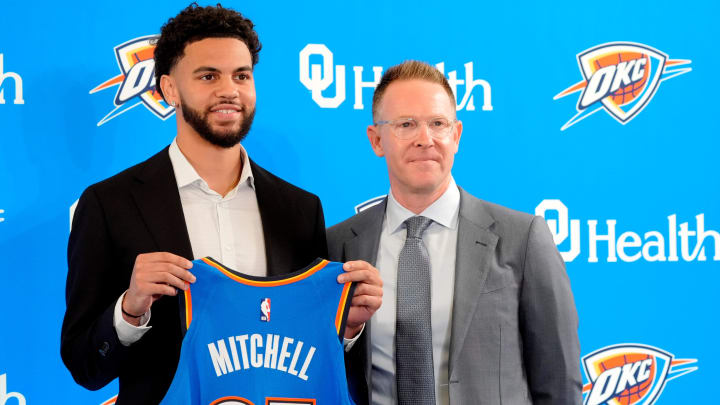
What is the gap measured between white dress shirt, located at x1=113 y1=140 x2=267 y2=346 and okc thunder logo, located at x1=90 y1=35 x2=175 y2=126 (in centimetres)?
57

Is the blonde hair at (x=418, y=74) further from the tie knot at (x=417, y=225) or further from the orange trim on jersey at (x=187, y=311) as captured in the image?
the orange trim on jersey at (x=187, y=311)

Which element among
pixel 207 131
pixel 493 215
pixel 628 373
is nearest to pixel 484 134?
pixel 493 215

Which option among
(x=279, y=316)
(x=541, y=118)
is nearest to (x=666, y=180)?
(x=541, y=118)

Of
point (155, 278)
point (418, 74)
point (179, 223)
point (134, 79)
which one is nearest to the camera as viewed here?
point (155, 278)

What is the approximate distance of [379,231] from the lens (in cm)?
185

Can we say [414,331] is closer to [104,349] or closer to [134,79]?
[104,349]

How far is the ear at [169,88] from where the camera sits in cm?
181

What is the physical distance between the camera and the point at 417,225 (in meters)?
1.78

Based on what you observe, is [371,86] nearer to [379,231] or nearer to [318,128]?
[318,128]

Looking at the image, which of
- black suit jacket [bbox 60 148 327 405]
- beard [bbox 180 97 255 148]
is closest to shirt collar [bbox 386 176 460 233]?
black suit jacket [bbox 60 148 327 405]

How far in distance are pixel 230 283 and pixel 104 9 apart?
123 centimetres

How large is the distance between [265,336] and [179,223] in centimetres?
35

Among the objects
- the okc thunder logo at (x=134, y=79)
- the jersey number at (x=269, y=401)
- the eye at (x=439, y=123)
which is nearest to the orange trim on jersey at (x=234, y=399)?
the jersey number at (x=269, y=401)

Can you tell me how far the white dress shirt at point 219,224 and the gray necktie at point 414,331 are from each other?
36cm
